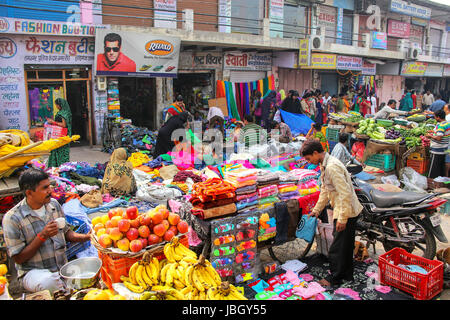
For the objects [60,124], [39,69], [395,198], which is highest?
[39,69]

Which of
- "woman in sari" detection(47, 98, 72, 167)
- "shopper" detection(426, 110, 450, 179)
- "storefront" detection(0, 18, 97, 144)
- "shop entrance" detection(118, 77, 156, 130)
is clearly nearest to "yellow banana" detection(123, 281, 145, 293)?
"woman in sari" detection(47, 98, 72, 167)

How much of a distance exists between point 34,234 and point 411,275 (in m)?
4.03

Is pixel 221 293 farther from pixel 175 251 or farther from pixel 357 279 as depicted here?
pixel 357 279

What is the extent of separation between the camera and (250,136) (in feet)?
30.9

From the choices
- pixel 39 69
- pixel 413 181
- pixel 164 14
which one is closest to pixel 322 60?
pixel 164 14

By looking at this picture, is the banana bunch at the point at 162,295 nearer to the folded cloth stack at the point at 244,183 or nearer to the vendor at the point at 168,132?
the folded cloth stack at the point at 244,183

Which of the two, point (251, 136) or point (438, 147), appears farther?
point (251, 136)

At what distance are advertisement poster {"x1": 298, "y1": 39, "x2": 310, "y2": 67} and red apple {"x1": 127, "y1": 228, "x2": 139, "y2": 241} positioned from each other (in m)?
14.7

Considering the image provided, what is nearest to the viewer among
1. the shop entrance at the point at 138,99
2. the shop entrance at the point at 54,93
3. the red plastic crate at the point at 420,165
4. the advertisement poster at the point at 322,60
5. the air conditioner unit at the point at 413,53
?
the red plastic crate at the point at 420,165

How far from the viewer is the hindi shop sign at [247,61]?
51.6 feet

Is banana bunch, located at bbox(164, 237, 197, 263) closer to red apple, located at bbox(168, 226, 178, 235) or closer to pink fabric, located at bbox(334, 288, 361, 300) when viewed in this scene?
red apple, located at bbox(168, 226, 178, 235)

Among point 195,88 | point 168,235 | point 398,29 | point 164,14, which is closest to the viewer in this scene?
point 168,235

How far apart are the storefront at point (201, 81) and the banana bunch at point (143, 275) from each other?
40.5ft

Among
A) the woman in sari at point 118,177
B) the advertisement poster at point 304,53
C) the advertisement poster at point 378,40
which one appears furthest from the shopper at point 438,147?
the advertisement poster at point 378,40
